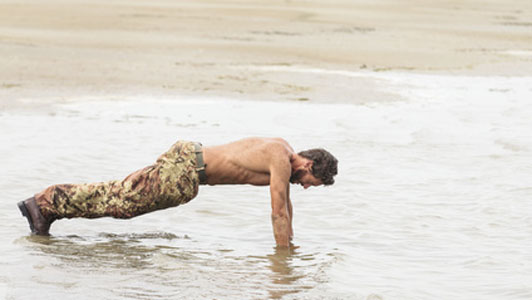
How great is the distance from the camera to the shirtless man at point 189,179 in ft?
21.0

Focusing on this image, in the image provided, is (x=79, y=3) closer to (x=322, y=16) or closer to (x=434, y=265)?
(x=322, y=16)

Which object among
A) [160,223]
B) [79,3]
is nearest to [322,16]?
[79,3]

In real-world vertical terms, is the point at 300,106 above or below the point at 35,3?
below

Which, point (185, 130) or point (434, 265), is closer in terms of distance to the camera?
point (434, 265)

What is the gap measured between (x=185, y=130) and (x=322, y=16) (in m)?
21.6

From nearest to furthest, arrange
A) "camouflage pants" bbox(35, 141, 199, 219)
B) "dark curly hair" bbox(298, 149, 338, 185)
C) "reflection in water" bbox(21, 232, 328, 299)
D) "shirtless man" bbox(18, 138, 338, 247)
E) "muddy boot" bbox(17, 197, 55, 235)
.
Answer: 1. "reflection in water" bbox(21, 232, 328, 299)
2. "dark curly hair" bbox(298, 149, 338, 185)
3. "shirtless man" bbox(18, 138, 338, 247)
4. "camouflage pants" bbox(35, 141, 199, 219)
5. "muddy boot" bbox(17, 197, 55, 235)

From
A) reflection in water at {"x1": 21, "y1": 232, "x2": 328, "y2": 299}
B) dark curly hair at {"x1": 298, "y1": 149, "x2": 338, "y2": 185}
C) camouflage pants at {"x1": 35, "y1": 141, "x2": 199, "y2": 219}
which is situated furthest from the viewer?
camouflage pants at {"x1": 35, "y1": 141, "x2": 199, "y2": 219}

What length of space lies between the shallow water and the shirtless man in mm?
301

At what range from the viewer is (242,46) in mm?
23938

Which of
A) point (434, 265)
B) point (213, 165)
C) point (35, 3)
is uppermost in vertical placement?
point (35, 3)

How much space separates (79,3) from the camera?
3294cm

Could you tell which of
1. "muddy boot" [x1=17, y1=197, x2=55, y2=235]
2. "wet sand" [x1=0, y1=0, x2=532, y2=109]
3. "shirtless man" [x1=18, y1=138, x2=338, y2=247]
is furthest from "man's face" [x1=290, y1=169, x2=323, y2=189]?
"wet sand" [x1=0, y1=0, x2=532, y2=109]

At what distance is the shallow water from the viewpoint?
19.5ft

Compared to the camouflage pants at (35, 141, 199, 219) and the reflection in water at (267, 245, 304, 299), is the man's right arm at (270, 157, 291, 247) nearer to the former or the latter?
the reflection in water at (267, 245, 304, 299)
